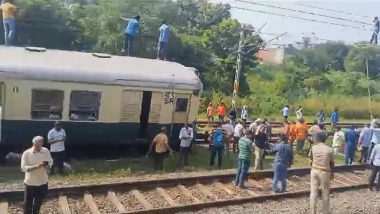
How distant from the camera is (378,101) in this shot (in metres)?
49.3

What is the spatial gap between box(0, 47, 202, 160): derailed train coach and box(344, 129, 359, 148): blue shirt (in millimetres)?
5272

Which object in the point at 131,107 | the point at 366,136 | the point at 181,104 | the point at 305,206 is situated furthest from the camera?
the point at 366,136

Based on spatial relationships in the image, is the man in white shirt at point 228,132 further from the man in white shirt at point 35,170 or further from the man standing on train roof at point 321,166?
the man in white shirt at point 35,170

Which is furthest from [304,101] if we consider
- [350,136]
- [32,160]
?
[32,160]

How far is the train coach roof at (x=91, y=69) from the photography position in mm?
13414

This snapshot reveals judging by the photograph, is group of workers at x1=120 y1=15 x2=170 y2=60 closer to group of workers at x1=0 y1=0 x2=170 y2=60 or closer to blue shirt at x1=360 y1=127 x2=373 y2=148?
group of workers at x1=0 y1=0 x2=170 y2=60

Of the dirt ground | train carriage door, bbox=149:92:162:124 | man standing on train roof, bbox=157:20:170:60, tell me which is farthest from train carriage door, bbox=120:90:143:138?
the dirt ground

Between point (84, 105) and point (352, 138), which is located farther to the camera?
point (352, 138)

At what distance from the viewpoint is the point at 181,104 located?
16.2 meters

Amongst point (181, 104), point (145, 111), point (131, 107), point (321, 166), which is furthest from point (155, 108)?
point (321, 166)

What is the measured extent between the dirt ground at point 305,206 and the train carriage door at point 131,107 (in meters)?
5.01

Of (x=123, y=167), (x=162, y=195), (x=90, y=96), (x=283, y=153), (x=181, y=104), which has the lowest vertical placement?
(x=123, y=167)

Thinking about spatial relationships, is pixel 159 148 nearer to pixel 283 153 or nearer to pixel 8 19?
pixel 283 153

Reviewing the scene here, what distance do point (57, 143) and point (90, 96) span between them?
1.99m
